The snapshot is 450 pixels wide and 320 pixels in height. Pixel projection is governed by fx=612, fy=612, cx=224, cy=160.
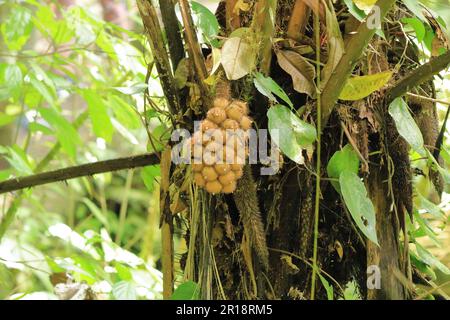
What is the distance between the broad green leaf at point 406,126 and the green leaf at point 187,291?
28cm

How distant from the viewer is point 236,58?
2.06 ft

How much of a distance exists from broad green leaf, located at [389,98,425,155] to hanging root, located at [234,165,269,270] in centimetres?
17

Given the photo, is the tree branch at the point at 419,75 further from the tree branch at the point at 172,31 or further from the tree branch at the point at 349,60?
the tree branch at the point at 172,31

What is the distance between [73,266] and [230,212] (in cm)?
53

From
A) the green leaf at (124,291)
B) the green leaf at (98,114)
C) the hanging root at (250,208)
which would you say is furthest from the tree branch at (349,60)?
the green leaf at (98,114)

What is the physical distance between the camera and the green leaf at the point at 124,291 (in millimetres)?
798

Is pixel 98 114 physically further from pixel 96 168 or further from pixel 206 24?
pixel 206 24

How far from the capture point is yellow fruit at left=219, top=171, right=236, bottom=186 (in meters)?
0.58

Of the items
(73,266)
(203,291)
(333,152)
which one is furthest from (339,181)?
(73,266)

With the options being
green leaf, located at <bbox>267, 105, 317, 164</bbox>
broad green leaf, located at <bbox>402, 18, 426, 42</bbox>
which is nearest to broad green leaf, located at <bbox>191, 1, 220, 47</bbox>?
green leaf, located at <bbox>267, 105, 317, 164</bbox>

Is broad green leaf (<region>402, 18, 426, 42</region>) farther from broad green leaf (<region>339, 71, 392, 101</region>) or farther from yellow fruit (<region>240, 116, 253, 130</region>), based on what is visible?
yellow fruit (<region>240, 116, 253, 130</region>)

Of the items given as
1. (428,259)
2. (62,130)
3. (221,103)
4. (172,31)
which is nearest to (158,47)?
(172,31)

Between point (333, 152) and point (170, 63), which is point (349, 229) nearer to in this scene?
point (333, 152)

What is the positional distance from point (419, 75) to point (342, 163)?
0.42ft
